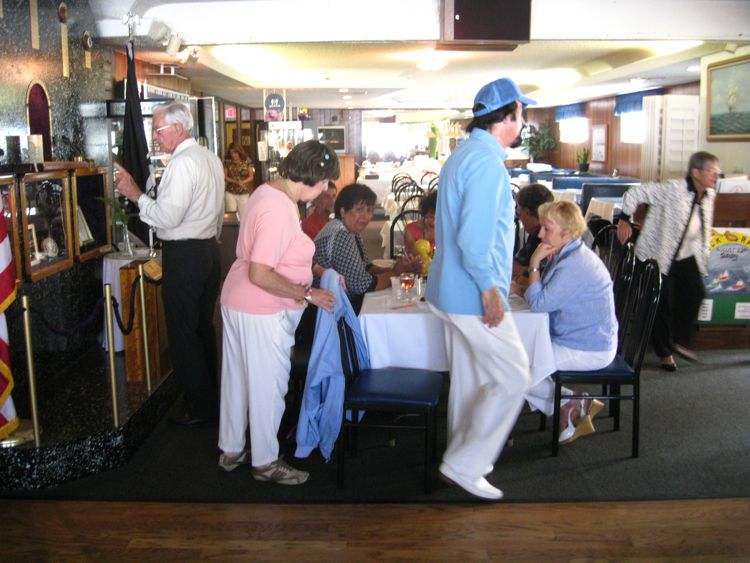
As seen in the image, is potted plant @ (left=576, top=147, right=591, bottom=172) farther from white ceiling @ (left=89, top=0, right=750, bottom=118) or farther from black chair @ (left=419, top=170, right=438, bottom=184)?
black chair @ (left=419, top=170, right=438, bottom=184)

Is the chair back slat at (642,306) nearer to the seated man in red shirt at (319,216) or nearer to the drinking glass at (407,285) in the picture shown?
the drinking glass at (407,285)

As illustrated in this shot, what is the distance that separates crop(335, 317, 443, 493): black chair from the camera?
117 inches

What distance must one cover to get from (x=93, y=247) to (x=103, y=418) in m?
1.47

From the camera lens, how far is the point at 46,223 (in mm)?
3990

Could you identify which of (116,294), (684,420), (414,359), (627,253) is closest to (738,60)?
(627,253)

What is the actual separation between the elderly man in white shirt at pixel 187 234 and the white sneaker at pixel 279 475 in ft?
2.58

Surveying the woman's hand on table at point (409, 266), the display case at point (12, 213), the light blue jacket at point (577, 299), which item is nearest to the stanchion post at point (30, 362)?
the display case at point (12, 213)

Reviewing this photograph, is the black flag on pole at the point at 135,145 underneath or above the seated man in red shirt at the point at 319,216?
Result: above

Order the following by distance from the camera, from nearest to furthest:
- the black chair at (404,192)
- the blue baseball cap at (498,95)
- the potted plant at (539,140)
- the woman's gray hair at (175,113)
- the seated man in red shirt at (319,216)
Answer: the blue baseball cap at (498,95) < the woman's gray hair at (175,113) < the seated man in red shirt at (319,216) < the black chair at (404,192) < the potted plant at (539,140)

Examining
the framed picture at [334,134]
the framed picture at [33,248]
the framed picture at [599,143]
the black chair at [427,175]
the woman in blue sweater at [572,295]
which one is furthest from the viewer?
the framed picture at [334,134]

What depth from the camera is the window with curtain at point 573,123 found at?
1427 cm

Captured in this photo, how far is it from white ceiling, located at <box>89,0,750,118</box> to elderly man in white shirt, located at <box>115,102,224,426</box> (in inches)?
79.9

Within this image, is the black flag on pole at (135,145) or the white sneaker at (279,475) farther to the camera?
the black flag on pole at (135,145)

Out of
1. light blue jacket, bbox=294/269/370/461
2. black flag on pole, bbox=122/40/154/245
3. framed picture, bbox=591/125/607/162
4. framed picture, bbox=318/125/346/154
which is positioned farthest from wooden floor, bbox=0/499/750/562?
framed picture, bbox=318/125/346/154
